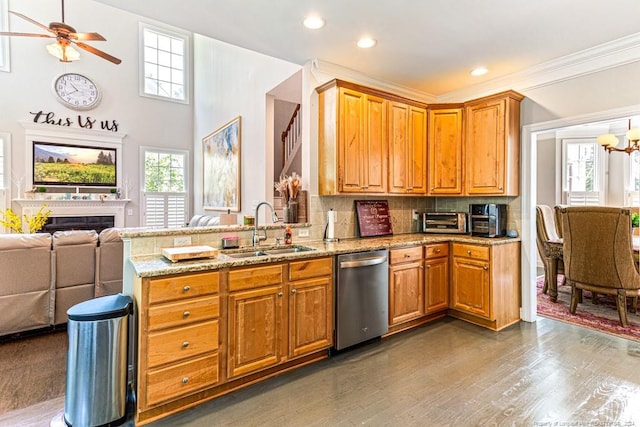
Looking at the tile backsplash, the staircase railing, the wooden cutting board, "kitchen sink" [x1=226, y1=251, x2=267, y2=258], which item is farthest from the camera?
the staircase railing

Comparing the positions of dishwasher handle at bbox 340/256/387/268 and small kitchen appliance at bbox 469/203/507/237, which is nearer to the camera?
dishwasher handle at bbox 340/256/387/268

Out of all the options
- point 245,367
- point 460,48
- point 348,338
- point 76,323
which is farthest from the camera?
point 460,48

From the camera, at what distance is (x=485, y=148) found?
3.71 m

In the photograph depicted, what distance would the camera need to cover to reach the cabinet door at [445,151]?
391cm

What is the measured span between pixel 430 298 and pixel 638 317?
252 cm

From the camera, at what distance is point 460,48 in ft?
10.2

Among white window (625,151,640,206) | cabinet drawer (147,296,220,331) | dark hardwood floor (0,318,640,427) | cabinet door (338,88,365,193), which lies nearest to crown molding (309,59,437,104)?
cabinet door (338,88,365,193)

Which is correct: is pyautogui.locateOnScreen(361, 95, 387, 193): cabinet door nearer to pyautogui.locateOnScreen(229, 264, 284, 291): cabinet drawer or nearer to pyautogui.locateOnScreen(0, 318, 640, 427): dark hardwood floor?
pyautogui.locateOnScreen(229, 264, 284, 291): cabinet drawer

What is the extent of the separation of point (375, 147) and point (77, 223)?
684 centimetres

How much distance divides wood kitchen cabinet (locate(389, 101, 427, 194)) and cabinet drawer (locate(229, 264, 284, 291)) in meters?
1.80

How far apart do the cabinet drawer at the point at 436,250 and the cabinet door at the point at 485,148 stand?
0.74 meters

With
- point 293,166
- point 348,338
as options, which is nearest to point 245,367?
point 348,338

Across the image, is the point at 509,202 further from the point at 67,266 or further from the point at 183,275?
the point at 67,266

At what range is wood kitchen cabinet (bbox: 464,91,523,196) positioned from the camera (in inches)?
140
